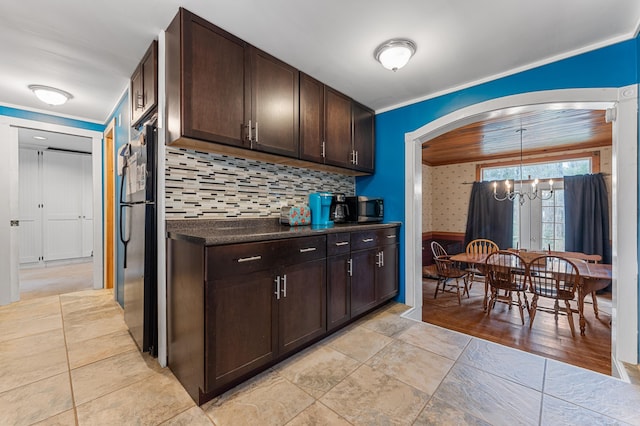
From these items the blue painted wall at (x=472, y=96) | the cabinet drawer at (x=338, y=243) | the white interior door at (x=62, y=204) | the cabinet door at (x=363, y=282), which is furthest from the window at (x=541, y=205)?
the white interior door at (x=62, y=204)

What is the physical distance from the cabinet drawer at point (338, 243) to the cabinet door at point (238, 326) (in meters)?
0.63

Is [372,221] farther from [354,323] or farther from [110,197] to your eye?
[110,197]

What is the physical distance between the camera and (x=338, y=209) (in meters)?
3.08

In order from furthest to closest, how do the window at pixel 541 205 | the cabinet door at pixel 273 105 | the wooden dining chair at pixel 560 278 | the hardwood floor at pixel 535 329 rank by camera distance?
1. the window at pixel 541 205
2. the wooden dining chair at pixel 560 278
3. the hardwood floor at pixel 535 329
4. the cabinet door at pixel 273 105

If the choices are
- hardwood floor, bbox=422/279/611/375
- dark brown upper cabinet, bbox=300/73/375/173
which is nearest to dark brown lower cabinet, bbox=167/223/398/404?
Answer: dark brown upper cabinet, bbox=300/73/375/173

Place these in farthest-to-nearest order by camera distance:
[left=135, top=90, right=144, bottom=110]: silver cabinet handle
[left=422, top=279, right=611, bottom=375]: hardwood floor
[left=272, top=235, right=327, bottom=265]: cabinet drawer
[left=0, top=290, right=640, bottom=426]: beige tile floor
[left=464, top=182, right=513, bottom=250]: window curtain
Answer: [left=464, top=182, right=513, bottom=250]: window curtain → [left=422, top=279, right=611, bottom=375]: hardwood floor → [left=135, top=90, right=144, bottom=110]: silver cabinet handle → [left=272, top=235, right=327, bottom=265]: cabinet drawer → [left=0, top=290, right=640, bottom=426]: beige tile floor

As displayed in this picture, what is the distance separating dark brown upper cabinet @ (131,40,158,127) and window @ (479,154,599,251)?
5.74 m

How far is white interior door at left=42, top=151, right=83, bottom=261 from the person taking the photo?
17.7ft

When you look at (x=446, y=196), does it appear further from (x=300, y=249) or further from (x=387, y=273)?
(x=300, y=249)

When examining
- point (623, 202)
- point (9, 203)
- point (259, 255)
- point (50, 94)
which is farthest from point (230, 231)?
point (9, 203)

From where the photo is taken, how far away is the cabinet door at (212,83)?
1708mm

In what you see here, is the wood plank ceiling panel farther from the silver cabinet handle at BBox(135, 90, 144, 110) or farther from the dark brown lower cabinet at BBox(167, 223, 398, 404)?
the silver cabinet handle at BBox(135, 90, 144, 110)

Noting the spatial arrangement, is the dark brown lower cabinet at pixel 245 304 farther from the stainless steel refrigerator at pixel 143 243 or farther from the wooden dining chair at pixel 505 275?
the wooden dining chair at pixel 505 275

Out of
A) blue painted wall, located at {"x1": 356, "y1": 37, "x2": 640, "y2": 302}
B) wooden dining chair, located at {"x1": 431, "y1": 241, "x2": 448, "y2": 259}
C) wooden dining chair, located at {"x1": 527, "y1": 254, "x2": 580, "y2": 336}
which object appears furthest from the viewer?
wooden dining chair, located at {"x1": 431, "y1": 241, "x2": 448, "y2": 259}
